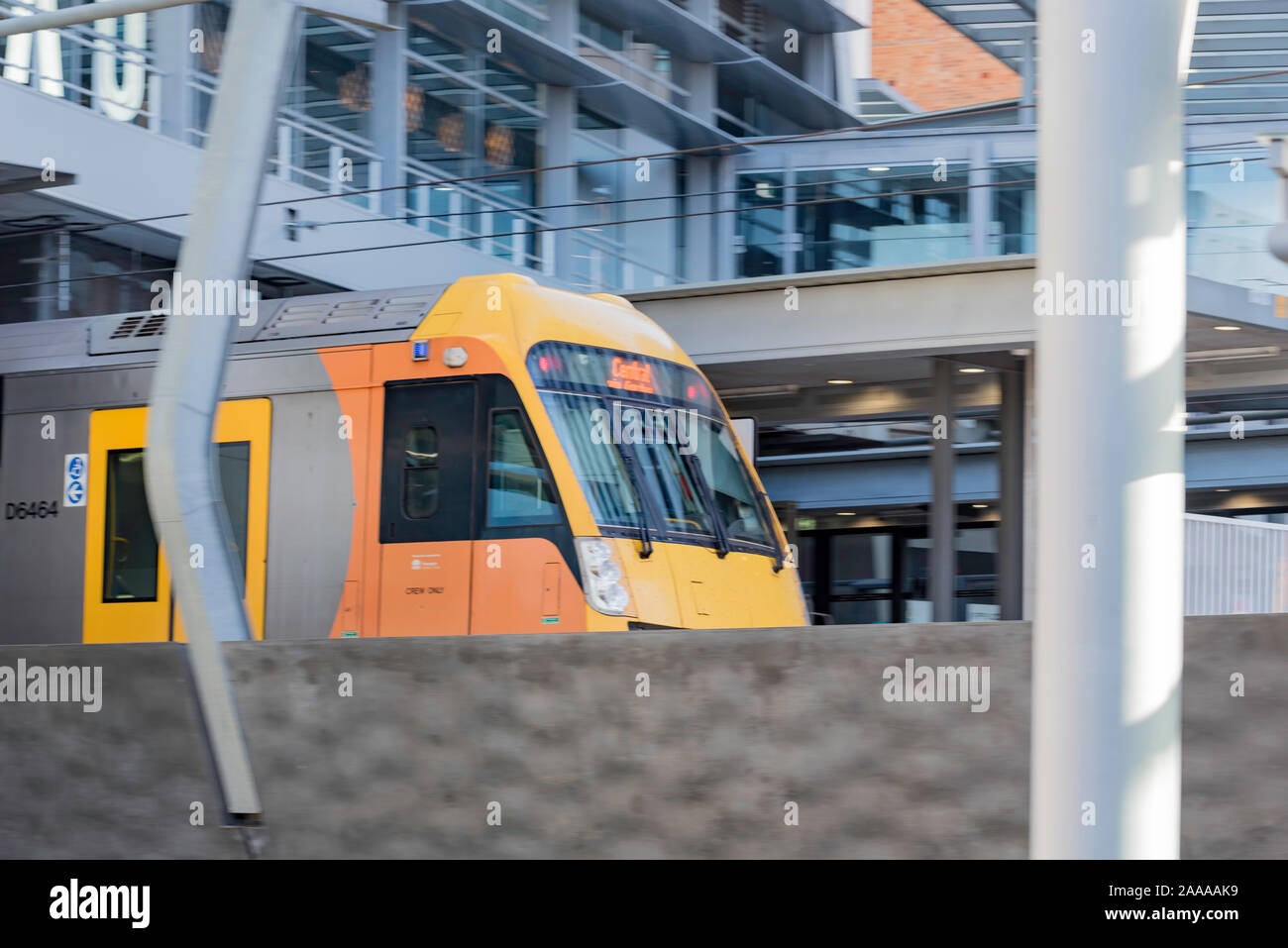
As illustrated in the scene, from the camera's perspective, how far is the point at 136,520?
1395cm

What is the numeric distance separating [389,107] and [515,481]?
50.2 feet

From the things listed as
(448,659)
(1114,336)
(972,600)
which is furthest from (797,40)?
(1114,336)

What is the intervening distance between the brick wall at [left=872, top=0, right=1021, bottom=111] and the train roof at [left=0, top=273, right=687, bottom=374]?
89.1 feet

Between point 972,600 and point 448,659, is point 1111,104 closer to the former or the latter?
Answer: point 448,659

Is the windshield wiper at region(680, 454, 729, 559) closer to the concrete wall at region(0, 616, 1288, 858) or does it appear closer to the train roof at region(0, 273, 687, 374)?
the train roof at region(0, 273, 687, 374)

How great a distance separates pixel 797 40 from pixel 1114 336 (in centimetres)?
3396

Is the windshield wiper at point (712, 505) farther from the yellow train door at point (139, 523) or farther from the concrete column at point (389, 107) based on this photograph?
the concrete column at point (389, 107)

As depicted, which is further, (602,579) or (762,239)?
(762,239)

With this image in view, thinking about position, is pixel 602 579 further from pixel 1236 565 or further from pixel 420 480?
pixel 1236 565

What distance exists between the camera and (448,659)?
7.73 m

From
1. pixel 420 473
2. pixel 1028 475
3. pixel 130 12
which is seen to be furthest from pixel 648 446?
pixel 1028 475

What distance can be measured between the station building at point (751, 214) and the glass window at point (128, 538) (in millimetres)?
4233

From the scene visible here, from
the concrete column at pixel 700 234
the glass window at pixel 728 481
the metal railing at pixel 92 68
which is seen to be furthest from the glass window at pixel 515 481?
the concrete column at pixel 700 234

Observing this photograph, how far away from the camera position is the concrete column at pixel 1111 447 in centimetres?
451
